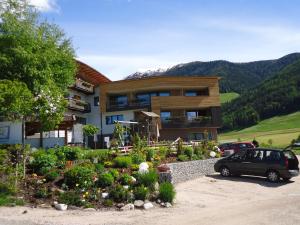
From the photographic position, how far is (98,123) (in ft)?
175

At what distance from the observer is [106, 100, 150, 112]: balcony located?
50781 mm

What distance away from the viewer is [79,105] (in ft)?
→ 163

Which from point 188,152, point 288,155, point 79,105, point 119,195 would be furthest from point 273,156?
point 79,105

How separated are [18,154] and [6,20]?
1487 centimetres

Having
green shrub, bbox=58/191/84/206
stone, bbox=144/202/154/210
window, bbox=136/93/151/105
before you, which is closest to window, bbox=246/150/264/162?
stone, bbox=144/202/154/210

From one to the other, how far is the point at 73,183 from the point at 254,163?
11.5 meters

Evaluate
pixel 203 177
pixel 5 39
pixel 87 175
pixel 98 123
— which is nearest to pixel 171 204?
pixel 87 175

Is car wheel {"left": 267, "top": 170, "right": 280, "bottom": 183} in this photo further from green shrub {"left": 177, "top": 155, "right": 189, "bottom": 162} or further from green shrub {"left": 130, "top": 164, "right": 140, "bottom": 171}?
green shrub {"left": 130, "top": 164, "right": 140, "bottom": 171}

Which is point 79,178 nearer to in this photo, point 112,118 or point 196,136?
point 196,136

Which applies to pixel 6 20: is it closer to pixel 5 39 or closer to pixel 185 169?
pixel 5 39

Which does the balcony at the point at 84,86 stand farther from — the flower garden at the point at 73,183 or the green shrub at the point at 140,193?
the green shrub at the point at 140,193

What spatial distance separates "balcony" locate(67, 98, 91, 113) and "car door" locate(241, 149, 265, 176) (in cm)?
2401

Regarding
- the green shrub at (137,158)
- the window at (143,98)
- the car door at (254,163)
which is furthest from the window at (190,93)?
the green shrub at (137,158)

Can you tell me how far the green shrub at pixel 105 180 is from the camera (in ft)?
57.8
